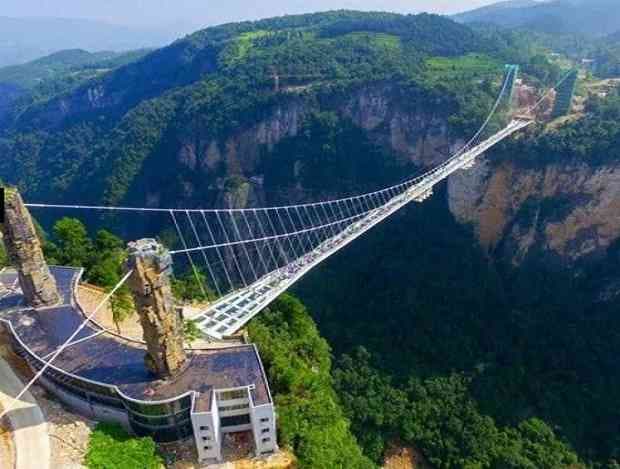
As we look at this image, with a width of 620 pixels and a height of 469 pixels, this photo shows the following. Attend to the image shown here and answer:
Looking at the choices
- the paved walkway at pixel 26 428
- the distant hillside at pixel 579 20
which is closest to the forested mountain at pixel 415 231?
the paved walkway at pixel 26 428

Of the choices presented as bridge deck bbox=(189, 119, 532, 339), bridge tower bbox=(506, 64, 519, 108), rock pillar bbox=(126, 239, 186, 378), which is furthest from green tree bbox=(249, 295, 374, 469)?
bridge tower bbox=(506, 64, 519, 108)

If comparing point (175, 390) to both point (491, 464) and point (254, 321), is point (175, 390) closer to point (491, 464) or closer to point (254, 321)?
point (254, 321)

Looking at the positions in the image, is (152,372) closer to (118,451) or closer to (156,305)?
(118,451)

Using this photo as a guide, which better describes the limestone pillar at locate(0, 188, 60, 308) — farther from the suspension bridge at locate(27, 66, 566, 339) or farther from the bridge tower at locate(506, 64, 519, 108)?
the bridge tower at locate(506, 64, 519, 108)

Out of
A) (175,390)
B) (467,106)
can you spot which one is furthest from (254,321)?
(467,106)

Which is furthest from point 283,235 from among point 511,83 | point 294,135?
point 294,135
